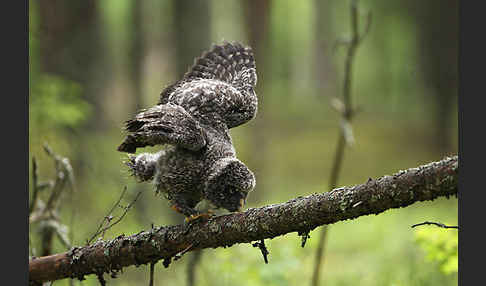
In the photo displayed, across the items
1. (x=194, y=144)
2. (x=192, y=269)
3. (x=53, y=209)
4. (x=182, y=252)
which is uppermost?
(x=194, y=144)

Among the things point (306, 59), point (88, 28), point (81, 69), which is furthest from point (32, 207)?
point (306, 59)

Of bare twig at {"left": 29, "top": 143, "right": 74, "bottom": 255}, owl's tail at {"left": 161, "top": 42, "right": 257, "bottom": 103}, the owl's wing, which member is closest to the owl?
the owl's wing

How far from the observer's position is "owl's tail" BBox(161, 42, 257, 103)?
13.1 feet

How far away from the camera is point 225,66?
13.4 ft

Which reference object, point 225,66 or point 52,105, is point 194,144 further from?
point 52,105

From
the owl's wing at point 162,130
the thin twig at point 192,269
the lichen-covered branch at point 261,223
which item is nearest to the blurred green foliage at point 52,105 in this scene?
the thin twig at point 192,269

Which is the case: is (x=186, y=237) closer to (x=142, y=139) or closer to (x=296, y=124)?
(x=142, y=139)

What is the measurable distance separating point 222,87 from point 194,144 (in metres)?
0.72

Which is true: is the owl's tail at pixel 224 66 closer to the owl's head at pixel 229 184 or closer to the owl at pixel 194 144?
the owl at pixel 194 144

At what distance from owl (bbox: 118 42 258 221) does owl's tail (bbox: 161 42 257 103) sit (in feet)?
0.41

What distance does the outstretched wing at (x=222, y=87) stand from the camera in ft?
11.5

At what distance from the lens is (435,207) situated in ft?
40.5

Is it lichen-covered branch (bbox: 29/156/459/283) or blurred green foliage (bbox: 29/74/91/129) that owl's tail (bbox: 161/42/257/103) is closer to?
lichen-covered branch (bbox: 29/156/459/283)

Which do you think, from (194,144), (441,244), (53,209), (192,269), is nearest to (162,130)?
(194,144)
